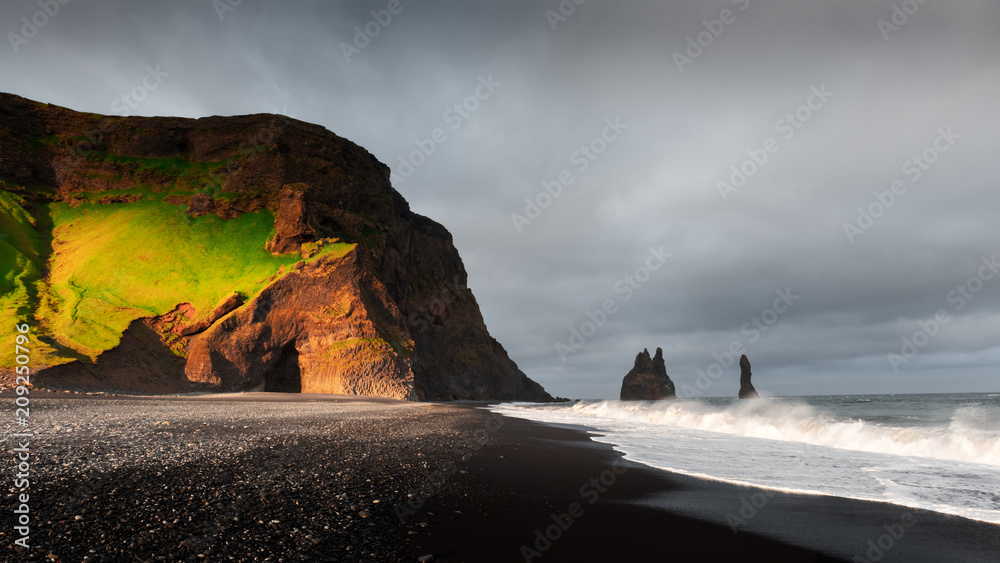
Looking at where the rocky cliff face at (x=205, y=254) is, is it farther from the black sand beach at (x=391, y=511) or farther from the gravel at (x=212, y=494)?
the black sand beach at (x=391, y=511)

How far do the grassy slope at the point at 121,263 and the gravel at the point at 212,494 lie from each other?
2597 centimetres

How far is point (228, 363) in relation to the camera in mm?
35344

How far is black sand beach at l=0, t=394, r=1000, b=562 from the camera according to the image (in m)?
4.28

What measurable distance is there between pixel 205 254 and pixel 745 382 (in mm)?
112866

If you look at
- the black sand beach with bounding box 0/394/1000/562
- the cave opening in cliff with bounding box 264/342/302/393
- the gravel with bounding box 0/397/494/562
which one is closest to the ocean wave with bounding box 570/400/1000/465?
the black sand beach with bounding box 0/394/1000/562

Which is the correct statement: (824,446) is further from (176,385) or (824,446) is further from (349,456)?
(176,385)

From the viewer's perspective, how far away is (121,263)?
1527 inches

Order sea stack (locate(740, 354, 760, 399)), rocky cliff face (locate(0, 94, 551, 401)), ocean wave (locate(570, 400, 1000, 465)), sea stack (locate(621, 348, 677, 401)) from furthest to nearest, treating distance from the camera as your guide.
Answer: sea stack (locate(621, 348, 677, 401)) < sea stack (locate(740, 354, 760, 399)) < rocky cliff face (locate(0, 94, 551, 401)) < ocean wave (locate(570, 400, 1000, 465))

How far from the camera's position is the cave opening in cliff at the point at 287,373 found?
3931cm

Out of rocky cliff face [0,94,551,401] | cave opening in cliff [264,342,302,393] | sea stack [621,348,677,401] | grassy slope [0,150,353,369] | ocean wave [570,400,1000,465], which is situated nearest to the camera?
ocean wave [570,400,1000,465]

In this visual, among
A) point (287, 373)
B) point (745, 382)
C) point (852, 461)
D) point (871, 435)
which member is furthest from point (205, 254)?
point (745, 382)

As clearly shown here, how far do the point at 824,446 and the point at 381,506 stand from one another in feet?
59.4

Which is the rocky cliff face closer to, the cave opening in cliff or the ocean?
the cave opening in cliff

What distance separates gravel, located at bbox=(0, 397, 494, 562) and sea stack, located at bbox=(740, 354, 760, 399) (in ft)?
381
